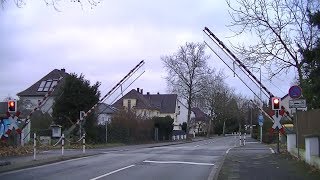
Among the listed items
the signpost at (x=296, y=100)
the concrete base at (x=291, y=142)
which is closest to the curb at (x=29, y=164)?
the signpost at (x=296, y=100)

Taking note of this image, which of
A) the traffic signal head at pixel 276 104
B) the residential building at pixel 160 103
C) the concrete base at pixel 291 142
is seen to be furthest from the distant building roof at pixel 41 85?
the concrete base at pixel 291 142

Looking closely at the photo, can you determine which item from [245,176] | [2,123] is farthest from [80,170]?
[2,123]

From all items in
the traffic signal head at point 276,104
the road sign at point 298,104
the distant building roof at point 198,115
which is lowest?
the road sign at point 298,104

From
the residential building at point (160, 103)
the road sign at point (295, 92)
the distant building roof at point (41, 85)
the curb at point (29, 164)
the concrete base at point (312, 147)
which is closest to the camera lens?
the concrete base at point (312, 147)

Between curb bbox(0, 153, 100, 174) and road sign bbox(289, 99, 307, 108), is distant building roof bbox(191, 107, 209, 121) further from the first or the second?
road sign bbox(289, 99, 307, 108)

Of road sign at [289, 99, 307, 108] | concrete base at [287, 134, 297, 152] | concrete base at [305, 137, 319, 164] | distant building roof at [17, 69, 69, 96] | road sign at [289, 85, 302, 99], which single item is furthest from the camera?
distant building roof at [17, 69, 69, 96]

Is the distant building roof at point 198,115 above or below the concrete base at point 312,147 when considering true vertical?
above

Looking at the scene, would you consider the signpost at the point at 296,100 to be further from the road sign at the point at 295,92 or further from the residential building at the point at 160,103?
the residential building at the point at 160,103

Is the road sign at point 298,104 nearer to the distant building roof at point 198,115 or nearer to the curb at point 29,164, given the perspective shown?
the curb at point 29,164

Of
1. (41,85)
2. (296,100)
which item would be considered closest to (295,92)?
(296,100)

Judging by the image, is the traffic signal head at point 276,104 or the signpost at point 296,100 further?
the traffic signal head at point 276,104

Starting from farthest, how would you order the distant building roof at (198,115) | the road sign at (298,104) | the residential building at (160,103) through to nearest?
the distant building roof at (198,115) < the residential building at (160,103) < the road sign at (298,104)

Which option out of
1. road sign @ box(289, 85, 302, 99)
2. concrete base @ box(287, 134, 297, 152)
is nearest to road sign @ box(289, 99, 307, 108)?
road sign @ box(289, 85, 302, 99)

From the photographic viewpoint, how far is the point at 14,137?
30.0 meters
